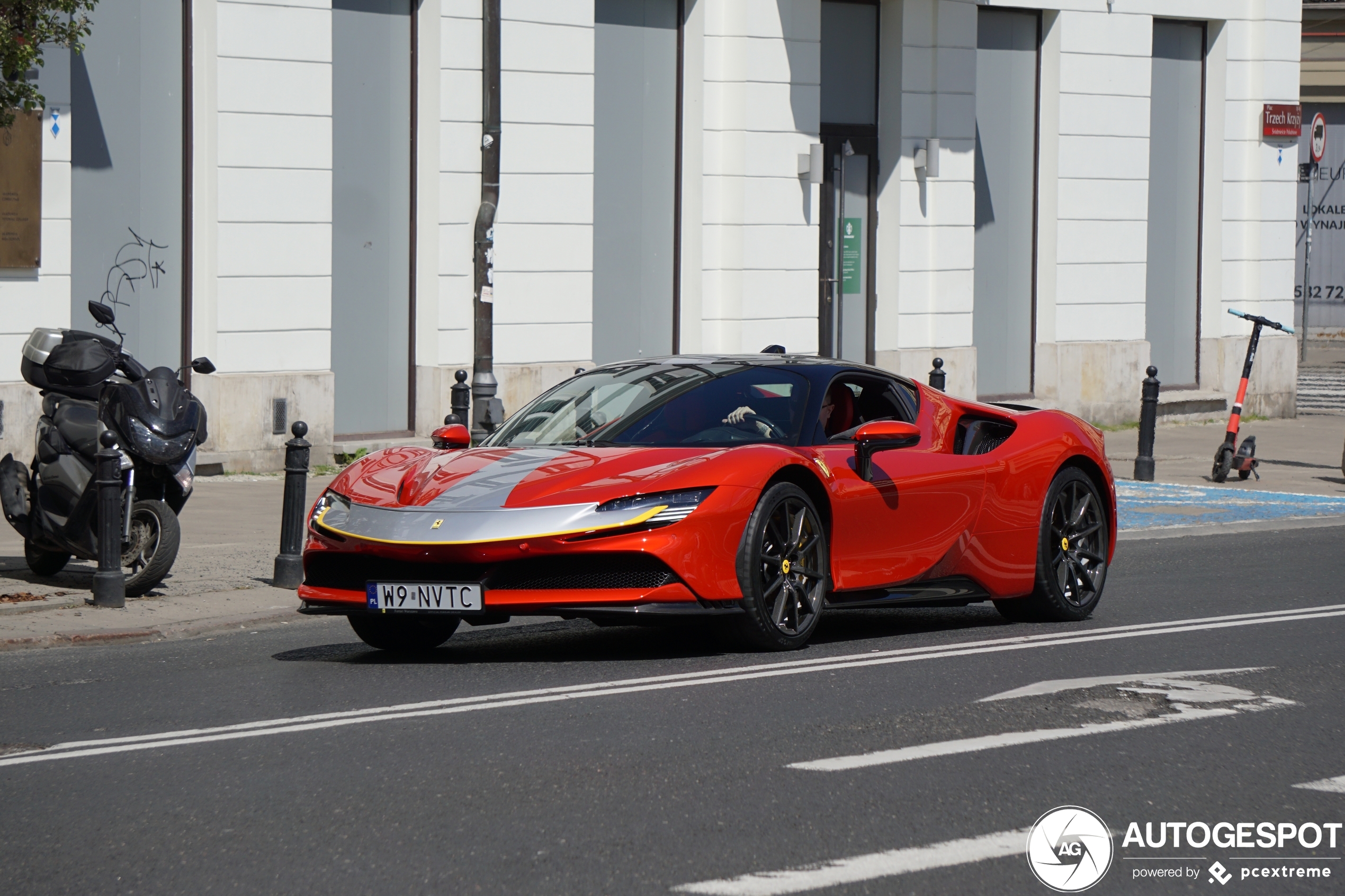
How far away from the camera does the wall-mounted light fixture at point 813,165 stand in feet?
70.1

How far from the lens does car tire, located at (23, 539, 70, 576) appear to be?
36.5 ft

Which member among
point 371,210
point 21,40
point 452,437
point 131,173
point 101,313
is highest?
point 21,40

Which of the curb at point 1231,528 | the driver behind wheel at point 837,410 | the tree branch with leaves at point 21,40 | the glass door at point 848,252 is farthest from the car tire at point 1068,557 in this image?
the glass door at point 848,252

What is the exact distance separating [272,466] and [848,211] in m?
8.29

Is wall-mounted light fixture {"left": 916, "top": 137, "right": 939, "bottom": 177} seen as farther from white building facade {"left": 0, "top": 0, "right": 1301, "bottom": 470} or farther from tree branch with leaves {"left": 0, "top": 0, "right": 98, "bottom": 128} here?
tree branch with leaves {"left": 0, "top": 0, "right": 98, "bottom": 128}

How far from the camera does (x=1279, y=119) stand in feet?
85.8

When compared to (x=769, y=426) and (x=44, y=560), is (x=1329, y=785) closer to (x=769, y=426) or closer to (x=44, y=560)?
(x=769, y=426)

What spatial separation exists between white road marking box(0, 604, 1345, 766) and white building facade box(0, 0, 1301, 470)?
32.7 feet

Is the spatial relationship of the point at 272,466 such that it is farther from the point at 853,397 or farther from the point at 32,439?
the point at 853,397

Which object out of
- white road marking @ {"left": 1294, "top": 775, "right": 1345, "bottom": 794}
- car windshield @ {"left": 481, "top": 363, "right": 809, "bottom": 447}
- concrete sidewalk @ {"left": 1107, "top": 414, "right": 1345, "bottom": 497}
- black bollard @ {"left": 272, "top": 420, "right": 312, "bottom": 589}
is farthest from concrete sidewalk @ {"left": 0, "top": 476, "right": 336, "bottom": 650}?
concrete sidewalk @ {"left": 1107, "top": 414, "right": 1345, "bottom": 497}

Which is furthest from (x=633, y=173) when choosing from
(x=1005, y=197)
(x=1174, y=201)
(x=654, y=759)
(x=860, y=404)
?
(x=654, y=759)

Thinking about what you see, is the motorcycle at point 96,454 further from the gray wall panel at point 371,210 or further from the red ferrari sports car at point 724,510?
the gray wall panel at point 371,210

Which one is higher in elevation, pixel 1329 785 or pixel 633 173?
pixel 633 173

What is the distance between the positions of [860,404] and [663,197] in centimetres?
1243
